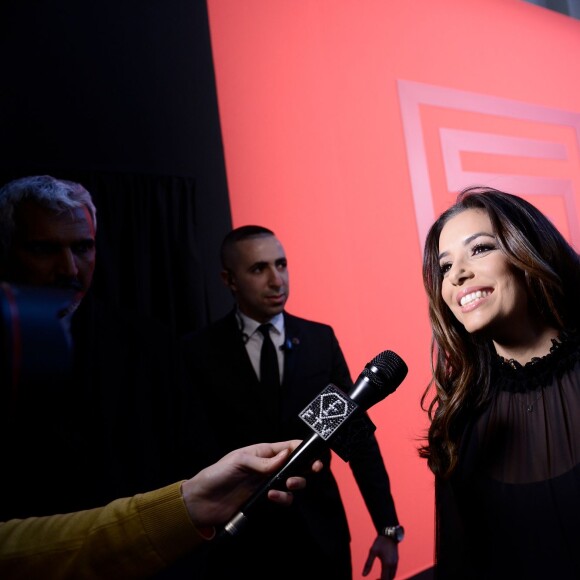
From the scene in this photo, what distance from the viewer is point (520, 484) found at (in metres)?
1.39

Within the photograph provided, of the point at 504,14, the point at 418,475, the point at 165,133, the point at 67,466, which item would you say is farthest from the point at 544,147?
the point at 67,466

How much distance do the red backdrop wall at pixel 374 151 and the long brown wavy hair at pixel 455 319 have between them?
4.26 ft

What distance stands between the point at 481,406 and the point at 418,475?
6.21 ft

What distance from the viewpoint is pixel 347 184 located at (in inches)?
123

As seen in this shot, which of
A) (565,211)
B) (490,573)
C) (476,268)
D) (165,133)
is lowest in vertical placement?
(490,573)

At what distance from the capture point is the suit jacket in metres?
1.97

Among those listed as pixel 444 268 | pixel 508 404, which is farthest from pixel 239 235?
pixel 508 404

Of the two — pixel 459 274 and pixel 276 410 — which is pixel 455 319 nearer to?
pixel 459 274

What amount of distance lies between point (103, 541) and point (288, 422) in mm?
1154

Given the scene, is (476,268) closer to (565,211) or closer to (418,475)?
(418,475)

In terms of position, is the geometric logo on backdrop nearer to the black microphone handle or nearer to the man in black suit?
the man in black suit

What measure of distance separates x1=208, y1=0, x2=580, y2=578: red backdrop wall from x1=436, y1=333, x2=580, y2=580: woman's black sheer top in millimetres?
1509

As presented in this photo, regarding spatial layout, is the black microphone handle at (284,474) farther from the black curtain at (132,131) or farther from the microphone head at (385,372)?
the black curtain at (132,131)

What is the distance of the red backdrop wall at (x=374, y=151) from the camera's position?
2.90 meters
